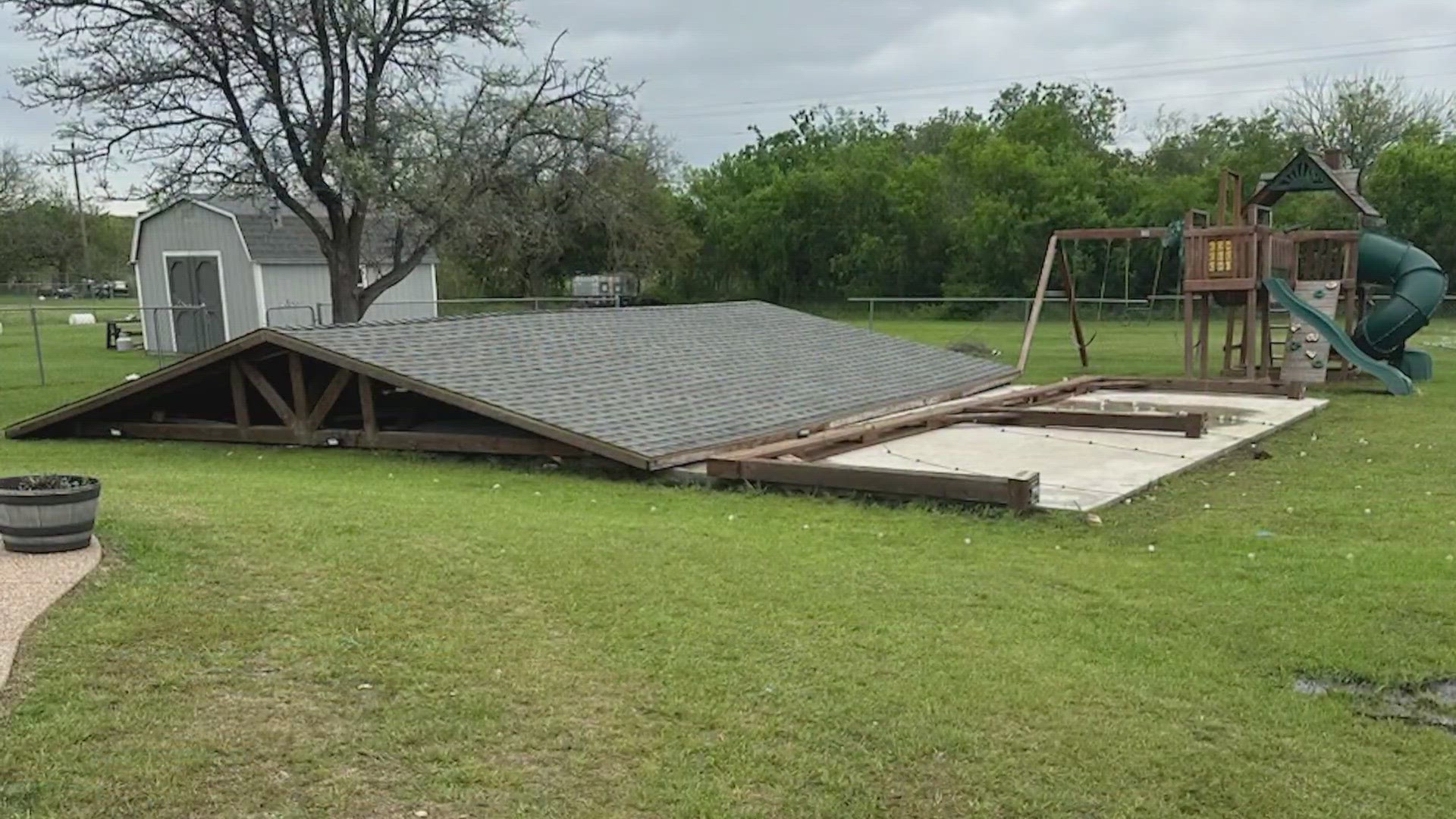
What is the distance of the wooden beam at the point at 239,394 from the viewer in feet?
32.3

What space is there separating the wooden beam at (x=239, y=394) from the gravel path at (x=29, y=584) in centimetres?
520

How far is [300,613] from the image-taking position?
4113 millimetres

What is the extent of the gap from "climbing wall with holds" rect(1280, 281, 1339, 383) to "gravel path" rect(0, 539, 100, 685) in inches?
536

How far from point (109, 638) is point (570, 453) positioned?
16.4 ft

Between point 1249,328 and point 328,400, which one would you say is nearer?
point 328,400

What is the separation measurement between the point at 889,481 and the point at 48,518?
15.0ft

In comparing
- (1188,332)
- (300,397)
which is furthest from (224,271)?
(1188,332)

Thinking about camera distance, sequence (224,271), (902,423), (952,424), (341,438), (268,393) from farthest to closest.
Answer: (224,271) → (952,424) → (902,423) → (268,393) → (341,438)

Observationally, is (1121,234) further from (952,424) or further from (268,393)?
(268,393)

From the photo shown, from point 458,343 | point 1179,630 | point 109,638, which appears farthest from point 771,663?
point 458,343

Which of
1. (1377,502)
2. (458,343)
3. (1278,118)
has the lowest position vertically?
(1377,502)

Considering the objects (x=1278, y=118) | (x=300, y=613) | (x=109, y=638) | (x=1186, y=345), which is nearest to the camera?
(x=109, y=638)

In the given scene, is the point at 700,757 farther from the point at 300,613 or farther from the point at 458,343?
the point at 458,343

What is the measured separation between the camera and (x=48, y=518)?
184 inches
